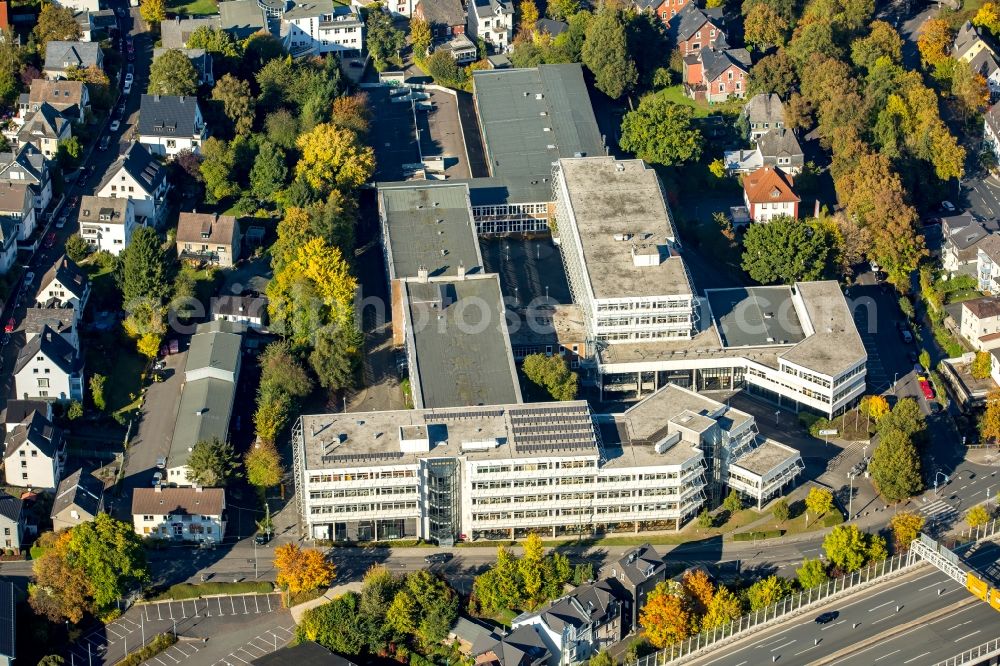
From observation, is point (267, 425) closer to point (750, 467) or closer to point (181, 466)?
point (181, 466)

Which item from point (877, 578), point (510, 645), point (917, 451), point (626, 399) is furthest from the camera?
point (626, 399)

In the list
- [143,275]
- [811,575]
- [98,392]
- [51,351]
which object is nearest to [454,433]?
[811,575]

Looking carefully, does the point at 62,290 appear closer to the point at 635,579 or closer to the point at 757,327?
the point at 635,579

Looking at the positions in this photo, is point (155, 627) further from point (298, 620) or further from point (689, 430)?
point (689, 430)

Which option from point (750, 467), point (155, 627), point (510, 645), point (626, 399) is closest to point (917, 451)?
point (750, 467)

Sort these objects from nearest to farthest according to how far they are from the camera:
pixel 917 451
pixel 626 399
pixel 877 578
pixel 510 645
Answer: pixel 510 645 < pixel 877 578 < pixel 917 451 < pixel 626 399

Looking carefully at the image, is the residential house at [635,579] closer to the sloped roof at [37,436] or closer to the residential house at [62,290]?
the sloped roof at [37,436]

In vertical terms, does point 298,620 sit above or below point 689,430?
below

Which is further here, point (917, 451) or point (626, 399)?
point (626, 399)
